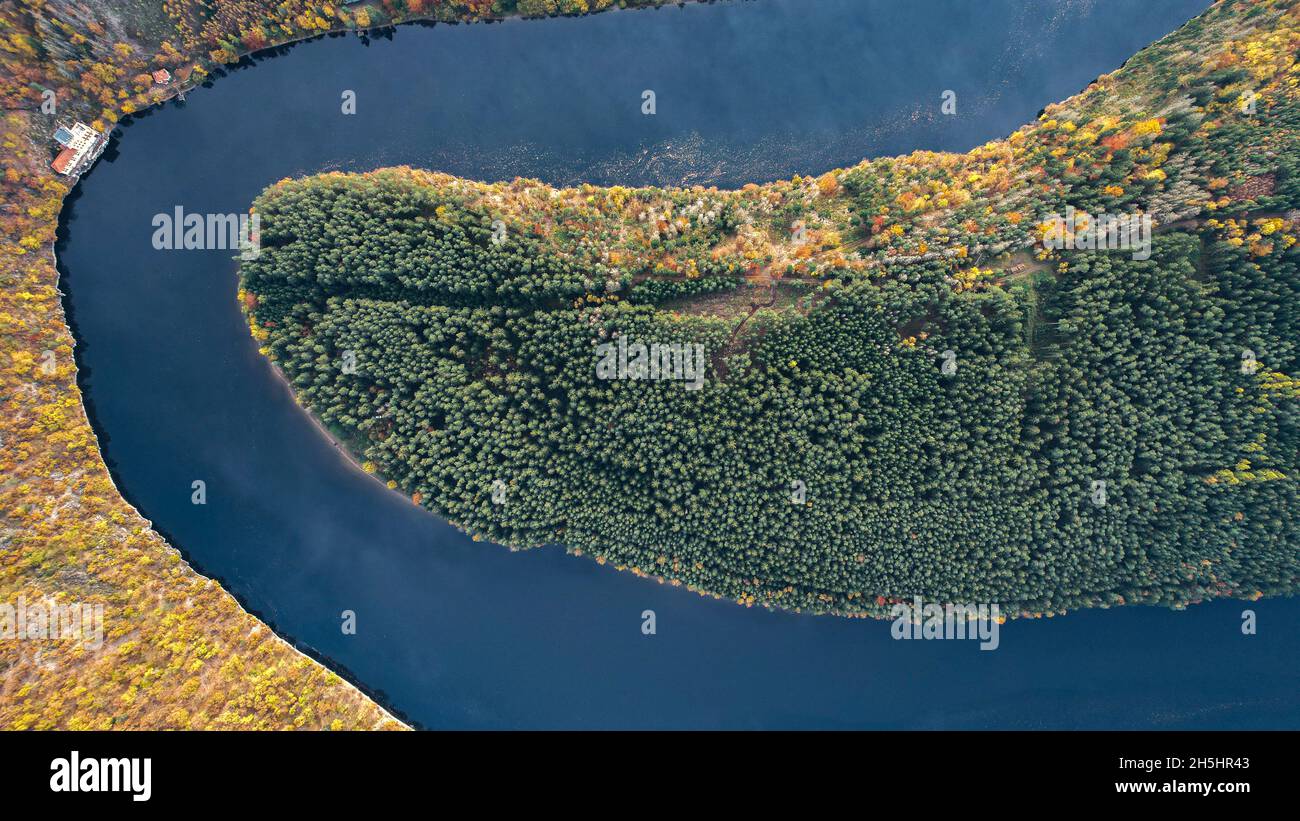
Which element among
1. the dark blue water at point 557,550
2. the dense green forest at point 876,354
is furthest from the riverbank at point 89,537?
the dense green forest at point 876,354

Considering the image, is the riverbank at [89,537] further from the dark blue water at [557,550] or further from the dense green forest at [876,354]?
the dense green forest at [876,354]

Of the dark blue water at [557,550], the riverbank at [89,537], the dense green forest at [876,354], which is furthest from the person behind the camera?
the dark blue water at [557,550]

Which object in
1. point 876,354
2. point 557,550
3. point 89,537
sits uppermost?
point 876,354

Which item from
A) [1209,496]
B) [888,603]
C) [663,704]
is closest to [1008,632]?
[888,603]

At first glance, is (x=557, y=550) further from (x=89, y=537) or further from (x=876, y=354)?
(x=89, y=537)

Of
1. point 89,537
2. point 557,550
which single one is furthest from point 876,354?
point 89,537

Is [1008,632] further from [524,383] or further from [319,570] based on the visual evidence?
[319,570]

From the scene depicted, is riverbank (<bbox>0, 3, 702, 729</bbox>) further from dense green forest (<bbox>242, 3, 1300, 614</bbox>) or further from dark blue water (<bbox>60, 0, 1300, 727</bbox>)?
dense green forest (<bbox>242, 3, 1300, 614</bbox>)
